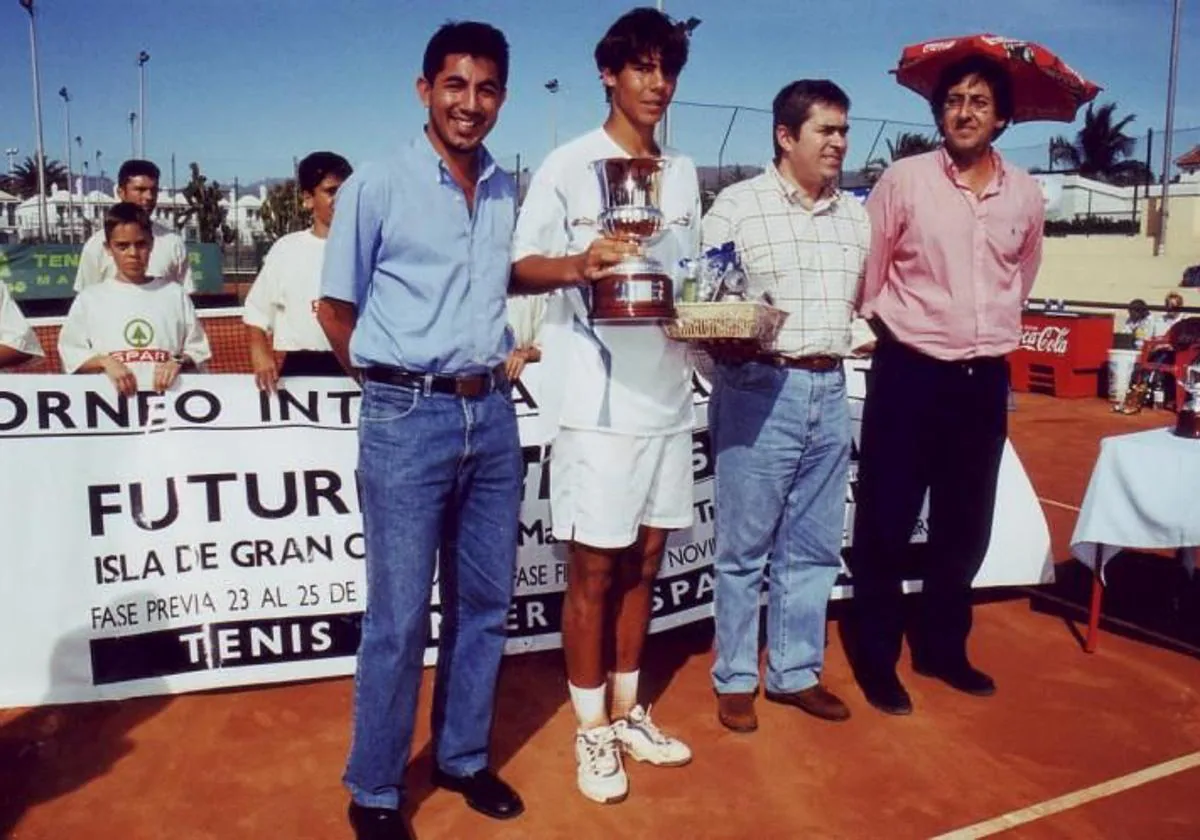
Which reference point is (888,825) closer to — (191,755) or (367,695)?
(367,695)

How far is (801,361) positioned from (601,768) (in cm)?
158

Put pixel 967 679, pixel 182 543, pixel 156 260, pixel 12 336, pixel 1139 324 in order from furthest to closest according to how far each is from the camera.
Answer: pixel 1139 324, pixel 156 260, pixel 967 679, pixel 182 543, pixel 12 336

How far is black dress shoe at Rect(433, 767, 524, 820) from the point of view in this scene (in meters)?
3.33

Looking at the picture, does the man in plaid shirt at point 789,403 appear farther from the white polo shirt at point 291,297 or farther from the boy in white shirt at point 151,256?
the boy in white shirt at point 151,256

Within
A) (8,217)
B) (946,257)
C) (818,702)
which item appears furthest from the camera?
(8,217)

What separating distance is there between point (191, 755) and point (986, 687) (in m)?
3.14

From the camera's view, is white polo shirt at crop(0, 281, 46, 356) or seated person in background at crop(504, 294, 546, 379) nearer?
white polo shirt at crop(0, 281, 46, 356)

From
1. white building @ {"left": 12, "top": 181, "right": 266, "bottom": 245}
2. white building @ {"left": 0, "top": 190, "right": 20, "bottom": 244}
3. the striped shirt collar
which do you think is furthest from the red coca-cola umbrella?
white building @ {"left": 0, "top": 190, "right": 20, "bottom": 244}

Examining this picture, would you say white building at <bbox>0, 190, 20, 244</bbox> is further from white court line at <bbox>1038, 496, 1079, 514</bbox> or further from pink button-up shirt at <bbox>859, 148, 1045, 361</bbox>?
pink button-up shirt at <bbox>859, 148, 1045, 361</bbox>

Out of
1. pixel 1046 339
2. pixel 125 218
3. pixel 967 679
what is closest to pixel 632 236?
pixel 967 679

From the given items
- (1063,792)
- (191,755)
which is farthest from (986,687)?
(191,755)

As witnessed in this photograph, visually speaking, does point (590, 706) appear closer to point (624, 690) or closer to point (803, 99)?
point (624, 690)

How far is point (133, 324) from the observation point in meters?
4.57

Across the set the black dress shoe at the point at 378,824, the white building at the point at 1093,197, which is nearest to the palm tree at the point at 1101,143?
the white building at the point at 1093,197
